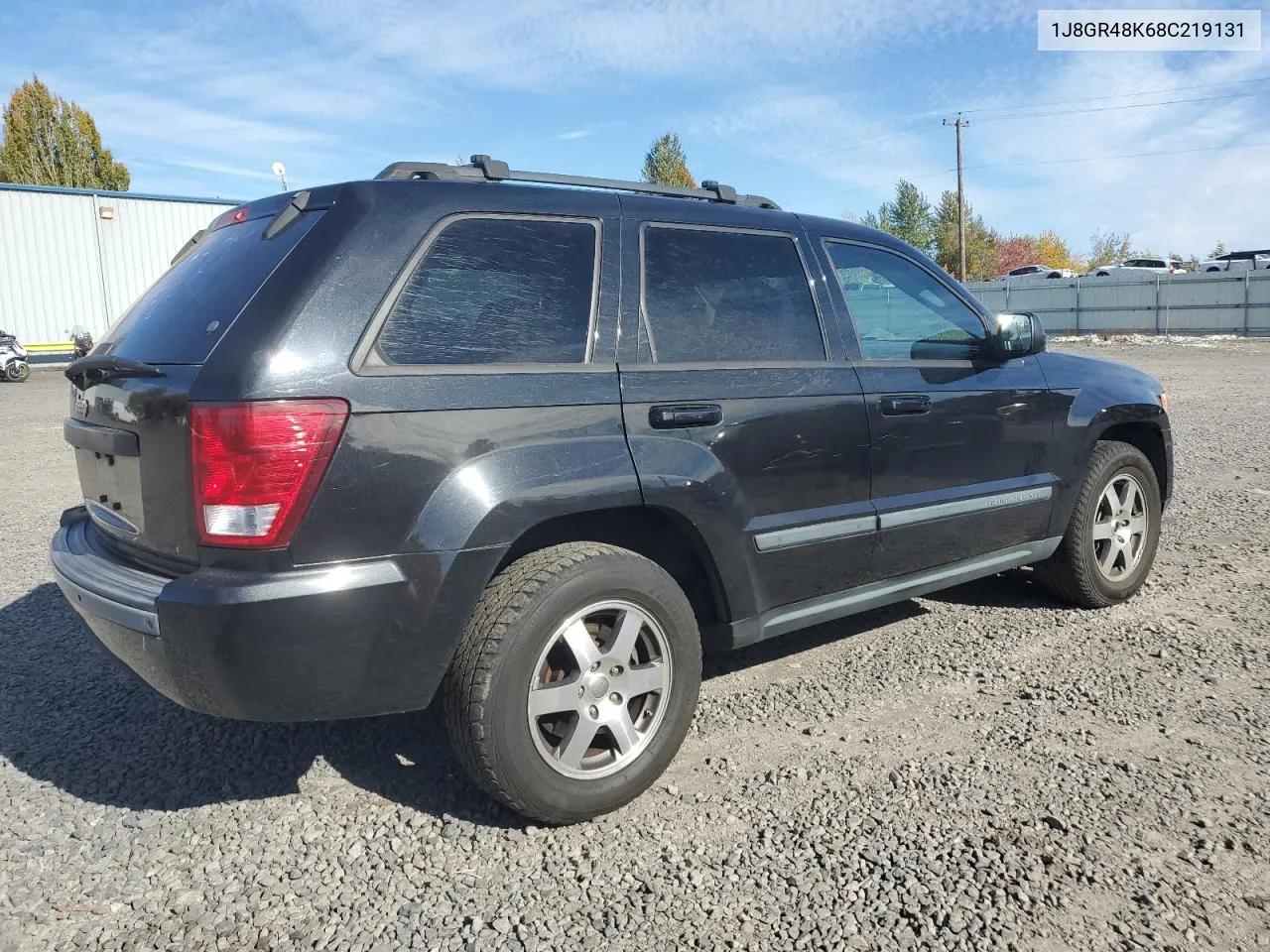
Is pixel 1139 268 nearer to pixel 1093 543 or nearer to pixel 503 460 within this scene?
pixel 1093 543

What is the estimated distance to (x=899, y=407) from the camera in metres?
3.72

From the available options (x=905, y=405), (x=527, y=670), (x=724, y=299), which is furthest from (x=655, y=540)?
(x=905, y=405)

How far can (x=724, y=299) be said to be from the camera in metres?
3.41

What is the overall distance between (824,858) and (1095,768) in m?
1.07

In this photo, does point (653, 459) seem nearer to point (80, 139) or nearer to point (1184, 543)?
point (1184, 543)

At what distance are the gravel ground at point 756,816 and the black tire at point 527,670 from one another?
0.14 m

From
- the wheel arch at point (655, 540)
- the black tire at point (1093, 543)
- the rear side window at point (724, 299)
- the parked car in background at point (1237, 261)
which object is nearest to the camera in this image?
the wheel arch at point (655, 540)

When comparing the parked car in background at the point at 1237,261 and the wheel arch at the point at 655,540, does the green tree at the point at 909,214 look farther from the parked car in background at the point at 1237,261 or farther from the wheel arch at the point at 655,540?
the wheel arch at the point at 655,540

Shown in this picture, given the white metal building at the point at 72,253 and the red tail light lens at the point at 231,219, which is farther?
the white metal building at the point at 72,253

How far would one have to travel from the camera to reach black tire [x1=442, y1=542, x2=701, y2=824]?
2.67m

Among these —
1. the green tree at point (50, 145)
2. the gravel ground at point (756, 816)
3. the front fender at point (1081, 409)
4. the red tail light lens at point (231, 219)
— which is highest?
the green tree at point (50, 145)

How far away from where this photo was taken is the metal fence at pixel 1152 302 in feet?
99.0

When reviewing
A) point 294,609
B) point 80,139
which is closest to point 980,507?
point 294,609

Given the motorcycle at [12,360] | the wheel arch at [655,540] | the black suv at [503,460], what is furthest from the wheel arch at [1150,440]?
the motorcycle at [12,360]
